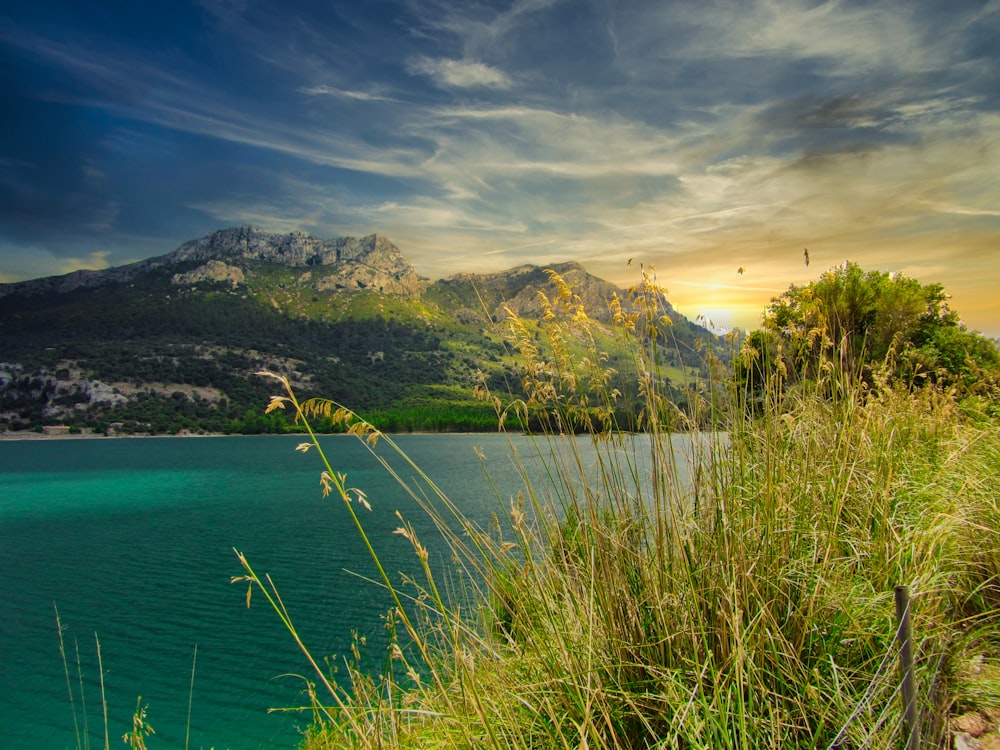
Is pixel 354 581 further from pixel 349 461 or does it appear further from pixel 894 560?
pixel 349 461

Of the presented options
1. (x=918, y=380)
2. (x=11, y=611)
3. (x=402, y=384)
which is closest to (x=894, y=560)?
(x=918, y=380)

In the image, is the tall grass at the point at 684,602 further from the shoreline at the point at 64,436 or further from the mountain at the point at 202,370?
the shoreline at the point at 64,436

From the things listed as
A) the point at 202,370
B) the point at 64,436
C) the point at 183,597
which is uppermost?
the point at 202,370

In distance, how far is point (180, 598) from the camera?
21.6m

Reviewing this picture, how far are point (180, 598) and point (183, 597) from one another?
12 centimetres

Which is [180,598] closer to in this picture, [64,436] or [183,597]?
[183,597]

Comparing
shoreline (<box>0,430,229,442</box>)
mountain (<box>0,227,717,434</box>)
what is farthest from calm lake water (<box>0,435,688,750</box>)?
shoreline (<box>0,430,229,442</box>)

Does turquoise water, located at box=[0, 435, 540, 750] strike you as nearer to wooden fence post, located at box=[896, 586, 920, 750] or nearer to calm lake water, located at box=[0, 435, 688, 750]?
calm lake water, located at box=[0, 435, 688, 750]

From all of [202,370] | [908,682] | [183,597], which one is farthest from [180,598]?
[202,370]

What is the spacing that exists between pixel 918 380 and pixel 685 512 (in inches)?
723

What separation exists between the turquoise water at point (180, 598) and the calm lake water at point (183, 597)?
0.07 meters

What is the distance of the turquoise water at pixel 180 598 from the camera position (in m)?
13.2

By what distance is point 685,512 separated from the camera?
2799mm

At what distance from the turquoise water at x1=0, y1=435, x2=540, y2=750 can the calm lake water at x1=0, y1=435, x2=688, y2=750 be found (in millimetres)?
69
